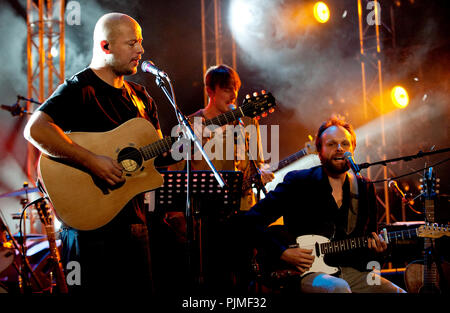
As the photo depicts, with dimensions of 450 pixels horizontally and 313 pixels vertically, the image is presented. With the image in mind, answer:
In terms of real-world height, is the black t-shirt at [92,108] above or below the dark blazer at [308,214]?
above

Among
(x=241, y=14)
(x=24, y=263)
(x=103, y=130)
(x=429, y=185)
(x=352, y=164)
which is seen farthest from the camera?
(x=241, y=14)

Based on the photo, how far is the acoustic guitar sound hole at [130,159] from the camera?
9.09 ft

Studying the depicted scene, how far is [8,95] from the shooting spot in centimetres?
963

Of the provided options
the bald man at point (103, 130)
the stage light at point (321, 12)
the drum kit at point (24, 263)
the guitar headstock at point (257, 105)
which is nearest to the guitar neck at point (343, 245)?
the guitar headstock at point (257, 105)

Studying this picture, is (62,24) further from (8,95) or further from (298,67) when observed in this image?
(298,67)

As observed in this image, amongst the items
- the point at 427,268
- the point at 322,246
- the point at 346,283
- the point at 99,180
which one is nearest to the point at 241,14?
the point at 427,268

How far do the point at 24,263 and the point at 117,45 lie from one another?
342 centimetres

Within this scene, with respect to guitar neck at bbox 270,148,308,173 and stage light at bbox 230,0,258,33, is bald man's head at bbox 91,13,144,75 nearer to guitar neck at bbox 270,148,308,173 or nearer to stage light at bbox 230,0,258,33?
guitar neck at bbox 270,148,308,173

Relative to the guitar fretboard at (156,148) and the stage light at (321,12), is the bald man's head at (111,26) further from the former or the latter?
the stage light at (321,12)

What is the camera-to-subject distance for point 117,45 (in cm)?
286

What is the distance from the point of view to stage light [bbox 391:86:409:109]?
8180 mm

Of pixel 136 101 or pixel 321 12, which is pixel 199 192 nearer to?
pixel 136 101

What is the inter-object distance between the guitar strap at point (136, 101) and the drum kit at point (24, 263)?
2823 mm

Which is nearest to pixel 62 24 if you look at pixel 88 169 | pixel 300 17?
pixel 300 17
